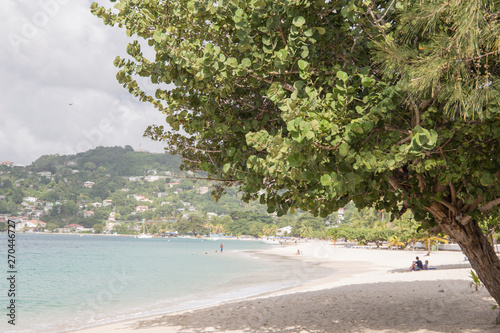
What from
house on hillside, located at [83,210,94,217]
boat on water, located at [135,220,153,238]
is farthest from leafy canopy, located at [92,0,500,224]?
boat on water, located at [135,220,153,238]

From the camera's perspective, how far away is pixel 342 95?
16.3 feet

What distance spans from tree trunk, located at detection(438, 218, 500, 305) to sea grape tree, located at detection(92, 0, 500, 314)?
2 cm

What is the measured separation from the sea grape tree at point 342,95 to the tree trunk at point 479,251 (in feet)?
0.08

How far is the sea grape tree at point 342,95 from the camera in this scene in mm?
4278

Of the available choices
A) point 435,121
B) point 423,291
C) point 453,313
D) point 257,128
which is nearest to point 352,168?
point 435,121

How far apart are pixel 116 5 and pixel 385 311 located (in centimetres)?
970

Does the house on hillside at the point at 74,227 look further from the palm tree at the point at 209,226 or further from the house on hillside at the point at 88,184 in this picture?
the palm tree at the point at 209,226

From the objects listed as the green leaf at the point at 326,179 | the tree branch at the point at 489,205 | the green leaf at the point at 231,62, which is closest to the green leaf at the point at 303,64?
the green leaf at the point at 231,62

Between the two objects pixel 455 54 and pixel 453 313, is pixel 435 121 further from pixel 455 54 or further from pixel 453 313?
pixel 453 313

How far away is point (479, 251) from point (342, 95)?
182 inches

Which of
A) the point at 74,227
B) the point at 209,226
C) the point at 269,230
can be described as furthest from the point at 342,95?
the point at 209,226

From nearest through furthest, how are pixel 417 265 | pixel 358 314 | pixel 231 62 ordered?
pixel 231 62
pixel 358 314
pixel 417 265

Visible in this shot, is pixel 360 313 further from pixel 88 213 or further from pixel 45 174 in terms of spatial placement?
Result: pixel 88 213

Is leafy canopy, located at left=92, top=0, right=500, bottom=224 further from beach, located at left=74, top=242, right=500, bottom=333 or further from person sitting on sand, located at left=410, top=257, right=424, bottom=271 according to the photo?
person sitting on sand, located at left=410, top=257, right=424, bottom=271
